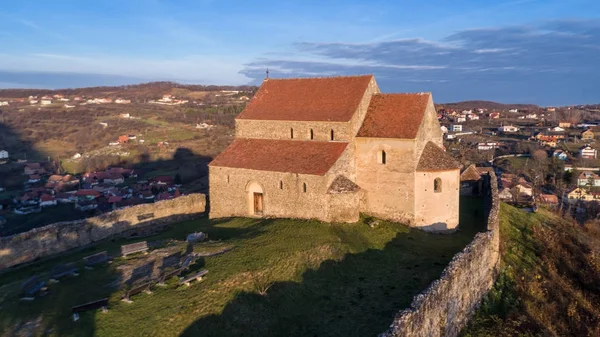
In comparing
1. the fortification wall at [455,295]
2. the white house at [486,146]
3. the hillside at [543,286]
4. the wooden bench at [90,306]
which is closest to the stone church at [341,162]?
the hillside at [543,286]

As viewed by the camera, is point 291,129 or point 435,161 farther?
point 291,129

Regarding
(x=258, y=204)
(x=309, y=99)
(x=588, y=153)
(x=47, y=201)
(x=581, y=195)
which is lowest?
(x=581, y=195)

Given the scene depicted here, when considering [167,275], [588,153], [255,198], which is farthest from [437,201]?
[588,153]

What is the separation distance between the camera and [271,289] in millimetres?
16250

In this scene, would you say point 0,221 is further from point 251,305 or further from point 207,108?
point 207,108

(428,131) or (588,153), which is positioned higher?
(428,131)

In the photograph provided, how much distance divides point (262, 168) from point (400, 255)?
29.0 ft

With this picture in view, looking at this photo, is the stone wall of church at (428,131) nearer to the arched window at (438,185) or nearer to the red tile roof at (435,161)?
the red tile roof at (435,161)

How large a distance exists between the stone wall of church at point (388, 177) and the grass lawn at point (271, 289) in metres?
1.60

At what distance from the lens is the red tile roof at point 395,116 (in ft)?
76.1

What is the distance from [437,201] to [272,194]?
8.61m

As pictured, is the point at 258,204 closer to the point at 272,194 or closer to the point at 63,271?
the point at 272,194

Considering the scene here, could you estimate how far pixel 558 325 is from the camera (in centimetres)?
1529

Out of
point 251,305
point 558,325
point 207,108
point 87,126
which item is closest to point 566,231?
point 558,325
